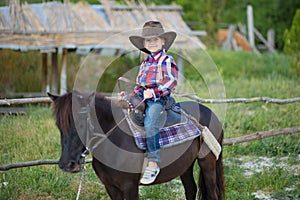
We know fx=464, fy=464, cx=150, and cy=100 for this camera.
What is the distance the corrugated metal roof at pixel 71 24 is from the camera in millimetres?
10570

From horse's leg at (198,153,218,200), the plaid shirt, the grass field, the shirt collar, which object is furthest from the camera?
the grass field

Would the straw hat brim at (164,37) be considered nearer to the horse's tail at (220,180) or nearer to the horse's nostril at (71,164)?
the horse's tail at (220,180)

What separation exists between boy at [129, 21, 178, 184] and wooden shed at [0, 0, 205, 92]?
19.0 feet

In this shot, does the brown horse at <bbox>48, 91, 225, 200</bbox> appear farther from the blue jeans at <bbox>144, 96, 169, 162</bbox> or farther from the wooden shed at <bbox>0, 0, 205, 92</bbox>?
the wooden shed at <bbox>0, 0, 205, 92</bbox>

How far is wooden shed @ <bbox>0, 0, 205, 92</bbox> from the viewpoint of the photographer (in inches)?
417

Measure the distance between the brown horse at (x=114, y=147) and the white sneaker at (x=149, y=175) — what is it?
55mm

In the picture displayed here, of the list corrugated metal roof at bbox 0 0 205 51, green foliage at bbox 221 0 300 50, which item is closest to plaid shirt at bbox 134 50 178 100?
corrugated metal roof at bbox 0 0 205 51

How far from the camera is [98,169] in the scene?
165 inches

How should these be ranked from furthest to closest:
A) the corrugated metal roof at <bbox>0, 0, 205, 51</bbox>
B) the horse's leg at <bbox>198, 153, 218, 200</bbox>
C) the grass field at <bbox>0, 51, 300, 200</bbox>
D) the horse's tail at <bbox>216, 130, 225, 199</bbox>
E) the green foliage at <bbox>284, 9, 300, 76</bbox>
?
1. the green foliage at <bbox>284, 9, 300, 76</bbox>
2. the corrugated metal roof at <bbox>0, 0, 205, 51</bbox>
3. the grass field at <bbox>0, 51, 300, 200</bbox>
4. the horse's tail at <bbox>216, 130, 225, 199</bbox>
5. the horse's leg at <bbox>198, 153, 218, 200</bbox>

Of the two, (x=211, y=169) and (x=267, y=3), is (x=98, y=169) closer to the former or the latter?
(x=211, y=169)

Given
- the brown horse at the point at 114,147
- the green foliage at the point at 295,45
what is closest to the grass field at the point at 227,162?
the brown horse at the point at 114,147

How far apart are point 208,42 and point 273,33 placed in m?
5.03

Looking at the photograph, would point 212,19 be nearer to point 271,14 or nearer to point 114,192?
point 271,14

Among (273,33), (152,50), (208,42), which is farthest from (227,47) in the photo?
(152,50)
